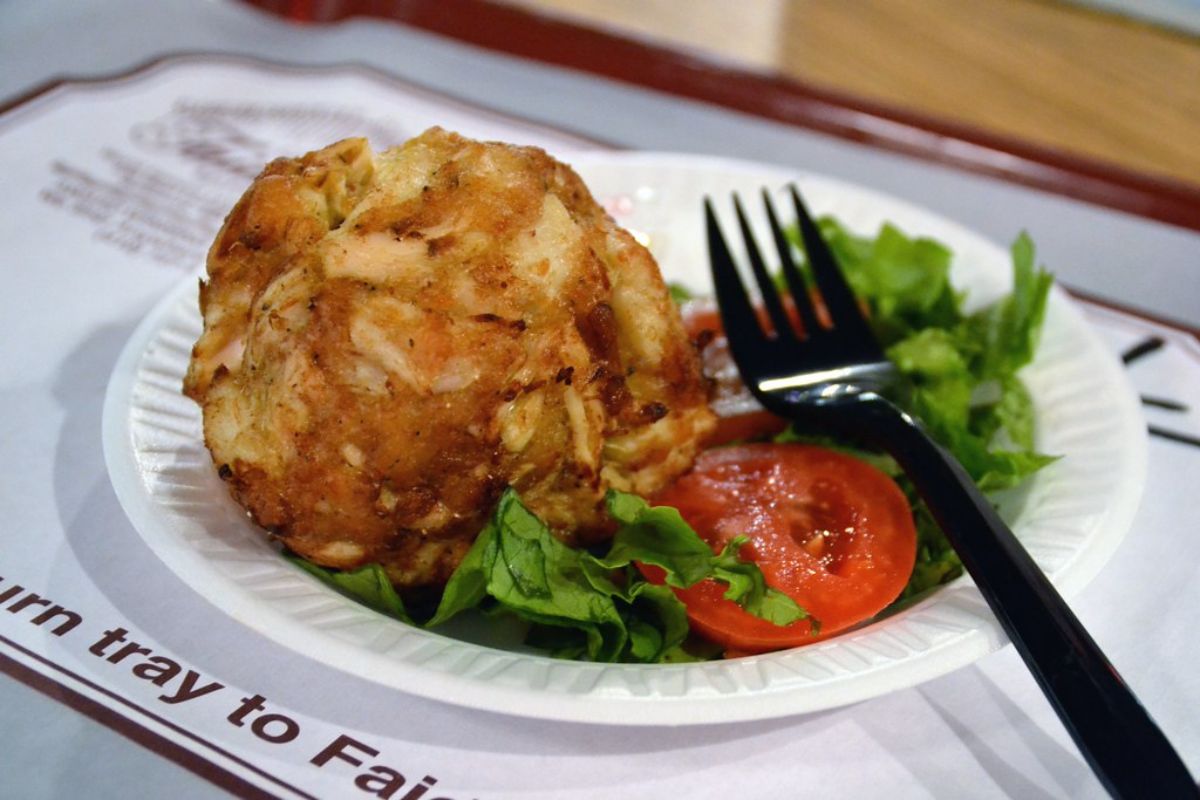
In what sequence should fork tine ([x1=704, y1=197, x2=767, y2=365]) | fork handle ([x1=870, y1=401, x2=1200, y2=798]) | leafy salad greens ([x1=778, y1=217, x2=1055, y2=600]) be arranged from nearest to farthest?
fork handle ([x1=870, y1=401, x2=1200, y2=798]) → leafy salad greens ([x1=778, y1=217, x2=1055, y2=600]) → fork tine ([x1=704, y1=197, x2=767, y2=365])

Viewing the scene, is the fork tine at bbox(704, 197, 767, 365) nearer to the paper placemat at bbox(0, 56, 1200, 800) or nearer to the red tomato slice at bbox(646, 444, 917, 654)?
the red tomato slice at bbox(646, 444, 917, 654)

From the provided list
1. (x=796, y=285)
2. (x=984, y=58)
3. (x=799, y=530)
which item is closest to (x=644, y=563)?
(x=799, y=530)

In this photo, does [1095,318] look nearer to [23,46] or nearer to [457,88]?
[457,88]

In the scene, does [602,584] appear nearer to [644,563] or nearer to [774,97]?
[644,563]

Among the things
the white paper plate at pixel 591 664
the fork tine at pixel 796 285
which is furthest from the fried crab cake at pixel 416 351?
the fork tine at pixel 796 285

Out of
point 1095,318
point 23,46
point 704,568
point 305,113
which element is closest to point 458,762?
point 704,568

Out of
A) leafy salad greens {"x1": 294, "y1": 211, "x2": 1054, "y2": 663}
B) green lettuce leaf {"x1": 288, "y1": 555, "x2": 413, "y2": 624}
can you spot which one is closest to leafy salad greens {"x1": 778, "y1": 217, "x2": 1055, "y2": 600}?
leafy salad greens {"x1": 294, "y1": 211, "x2": 1054, "y2": 663}
